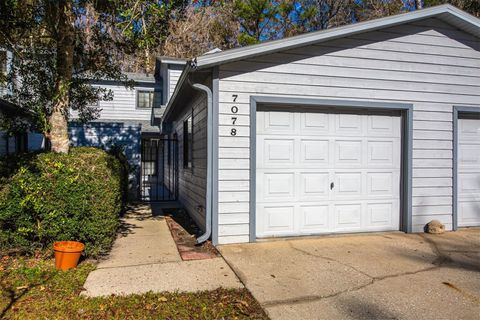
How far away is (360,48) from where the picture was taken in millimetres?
6242

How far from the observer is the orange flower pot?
436 centimetres

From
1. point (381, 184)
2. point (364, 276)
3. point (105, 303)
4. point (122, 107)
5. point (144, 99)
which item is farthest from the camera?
point (144, 99)

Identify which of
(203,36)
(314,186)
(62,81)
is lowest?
(314,186)

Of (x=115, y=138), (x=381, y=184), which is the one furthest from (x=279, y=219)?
(x=115, y=138)

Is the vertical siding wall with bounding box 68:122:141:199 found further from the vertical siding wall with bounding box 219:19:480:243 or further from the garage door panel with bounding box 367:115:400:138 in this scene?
the garage door panel with bounding box 367:115:400:138

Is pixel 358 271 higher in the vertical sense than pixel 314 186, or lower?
lower

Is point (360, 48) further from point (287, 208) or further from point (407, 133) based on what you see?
point (287, 208)

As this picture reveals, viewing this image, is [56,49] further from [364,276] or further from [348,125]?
[364,276]

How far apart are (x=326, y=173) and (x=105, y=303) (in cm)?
422

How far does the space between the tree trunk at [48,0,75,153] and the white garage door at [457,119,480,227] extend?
24.5 ft

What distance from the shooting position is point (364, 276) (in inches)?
167

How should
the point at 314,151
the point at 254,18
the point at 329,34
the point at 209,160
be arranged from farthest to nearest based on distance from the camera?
the point at 254,18
the point at 314,151
the point at 329,34
the point at 209,160

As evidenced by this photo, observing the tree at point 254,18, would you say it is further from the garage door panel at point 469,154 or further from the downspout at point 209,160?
the downspout at point 209,160

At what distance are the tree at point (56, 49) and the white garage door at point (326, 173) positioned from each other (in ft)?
11.1
